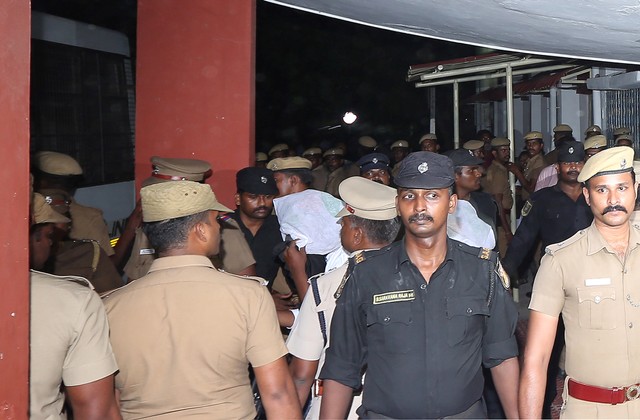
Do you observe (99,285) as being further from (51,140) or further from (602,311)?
(51,140)

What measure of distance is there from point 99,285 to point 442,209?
2214 millimetres

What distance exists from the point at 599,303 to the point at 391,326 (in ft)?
3.17

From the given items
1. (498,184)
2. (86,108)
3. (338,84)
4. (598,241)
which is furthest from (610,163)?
(338,84)

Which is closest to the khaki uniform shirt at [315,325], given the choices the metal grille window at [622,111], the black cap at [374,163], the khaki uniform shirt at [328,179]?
the black cap at [374,163]

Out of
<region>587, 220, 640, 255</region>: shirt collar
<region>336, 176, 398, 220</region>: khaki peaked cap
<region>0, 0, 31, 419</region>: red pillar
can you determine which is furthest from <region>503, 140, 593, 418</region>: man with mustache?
<region>0, 0, 31, 419</region>: red pillar

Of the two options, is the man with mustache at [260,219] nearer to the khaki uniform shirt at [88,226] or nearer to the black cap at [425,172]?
the khaki uniform shirt at [88,226]

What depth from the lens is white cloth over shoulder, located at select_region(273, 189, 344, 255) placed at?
15.4ft

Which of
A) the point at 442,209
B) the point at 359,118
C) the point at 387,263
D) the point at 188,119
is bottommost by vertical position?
the point at 387,263

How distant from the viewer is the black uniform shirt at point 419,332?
3.04 meters

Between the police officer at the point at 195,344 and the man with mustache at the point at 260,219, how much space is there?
6.82 ft

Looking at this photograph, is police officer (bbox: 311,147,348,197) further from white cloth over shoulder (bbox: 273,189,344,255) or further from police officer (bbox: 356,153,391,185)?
white cloth over shoulder (bbox: 273,189,344,255)

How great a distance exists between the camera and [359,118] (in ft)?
69.5

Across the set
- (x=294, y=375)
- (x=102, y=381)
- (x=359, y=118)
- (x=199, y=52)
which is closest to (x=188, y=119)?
(x=199, y=52)

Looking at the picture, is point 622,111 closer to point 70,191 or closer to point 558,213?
point 558,213
